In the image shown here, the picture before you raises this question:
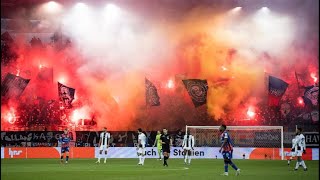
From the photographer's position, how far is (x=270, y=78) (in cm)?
5859

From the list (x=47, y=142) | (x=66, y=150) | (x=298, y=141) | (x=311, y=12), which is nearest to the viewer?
(x=298, y=141)

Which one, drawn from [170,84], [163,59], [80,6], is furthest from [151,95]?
[80,6]

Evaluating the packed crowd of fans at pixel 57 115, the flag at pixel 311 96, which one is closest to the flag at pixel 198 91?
the packed crowd of fans at pixel 57 115

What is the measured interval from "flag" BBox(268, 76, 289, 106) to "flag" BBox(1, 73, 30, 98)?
27.4m

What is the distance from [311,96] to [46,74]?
1165 inches

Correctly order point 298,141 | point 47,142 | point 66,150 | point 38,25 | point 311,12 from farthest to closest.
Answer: point 38,25 < point 311,12 < point 47,142 < point 66,150 < point 298,141

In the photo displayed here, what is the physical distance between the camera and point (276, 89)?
57438mm

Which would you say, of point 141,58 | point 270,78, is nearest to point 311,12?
point 270,78

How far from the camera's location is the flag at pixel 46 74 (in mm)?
60312

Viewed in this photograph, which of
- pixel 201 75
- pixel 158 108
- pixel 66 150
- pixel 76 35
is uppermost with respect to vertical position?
pixel 76 35

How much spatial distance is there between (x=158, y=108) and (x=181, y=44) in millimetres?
7922

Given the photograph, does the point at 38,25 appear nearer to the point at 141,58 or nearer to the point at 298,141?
the point at 141,58

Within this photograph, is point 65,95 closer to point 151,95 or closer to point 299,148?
point 151,95

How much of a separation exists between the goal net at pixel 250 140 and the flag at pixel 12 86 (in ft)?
74.7
